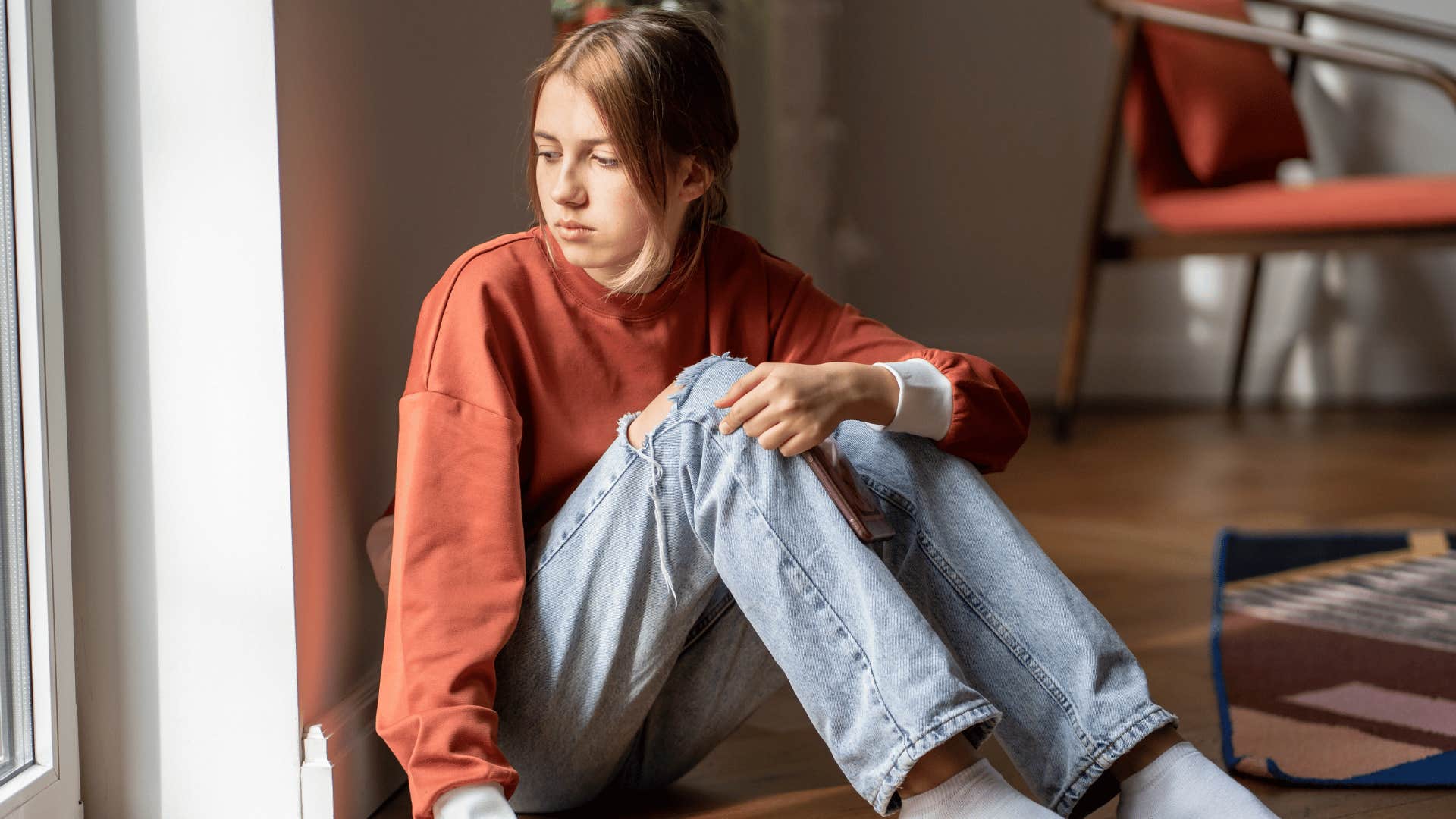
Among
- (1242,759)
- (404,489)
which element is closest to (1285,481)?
(1242,759)

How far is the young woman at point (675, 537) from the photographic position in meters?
0.74

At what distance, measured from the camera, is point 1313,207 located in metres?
2.14

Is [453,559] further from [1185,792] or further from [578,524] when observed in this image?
[1185,792]

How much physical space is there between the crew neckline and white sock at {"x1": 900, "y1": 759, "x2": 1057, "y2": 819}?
35 centimetres

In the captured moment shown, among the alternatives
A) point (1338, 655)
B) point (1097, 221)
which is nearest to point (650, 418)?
point (1338, 655)

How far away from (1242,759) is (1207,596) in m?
0.53

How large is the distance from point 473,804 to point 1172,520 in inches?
53.6

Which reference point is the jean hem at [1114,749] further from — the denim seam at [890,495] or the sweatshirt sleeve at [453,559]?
the sweatshirt sleeve at [453,559]

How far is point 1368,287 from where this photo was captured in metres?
2.93

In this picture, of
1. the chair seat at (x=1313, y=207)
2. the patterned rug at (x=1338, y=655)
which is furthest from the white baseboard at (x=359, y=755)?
the chair seat at (x=1313, y=207)

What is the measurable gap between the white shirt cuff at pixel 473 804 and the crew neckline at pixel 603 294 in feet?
1.01

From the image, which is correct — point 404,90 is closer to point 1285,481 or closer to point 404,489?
point 404,489

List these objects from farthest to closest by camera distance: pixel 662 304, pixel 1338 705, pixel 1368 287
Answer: pixel 1368 287, pixel 1338 705, pixel 662 304

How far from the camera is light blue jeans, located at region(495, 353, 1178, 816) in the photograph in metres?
0.74
